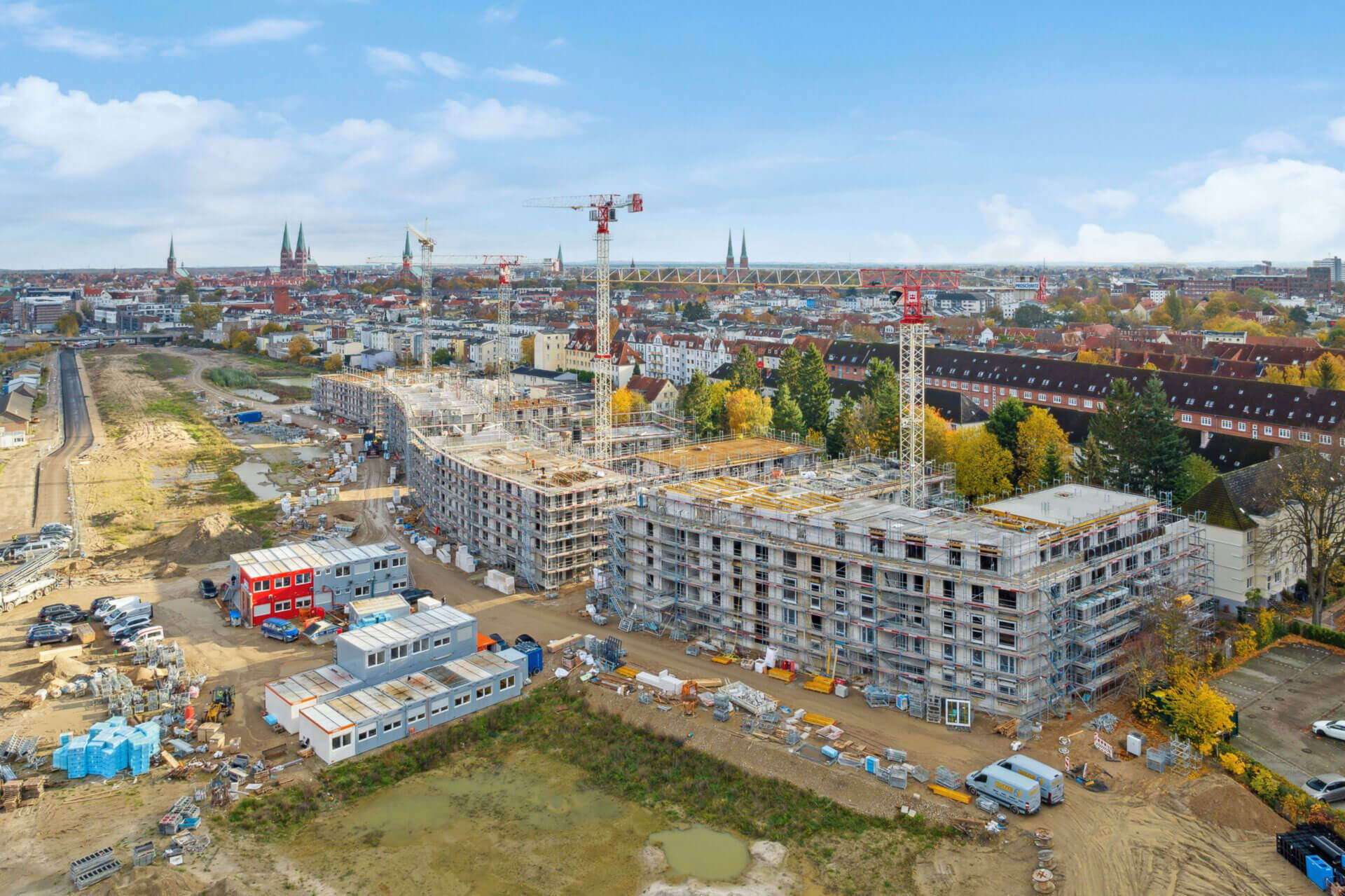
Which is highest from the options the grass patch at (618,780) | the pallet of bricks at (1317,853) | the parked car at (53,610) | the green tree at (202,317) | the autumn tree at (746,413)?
the green tree at (202,317)

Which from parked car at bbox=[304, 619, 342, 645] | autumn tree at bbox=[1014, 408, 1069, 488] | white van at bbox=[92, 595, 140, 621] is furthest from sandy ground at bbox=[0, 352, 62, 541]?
autumn tree at bbox=[1014, 408, 1069, 488]

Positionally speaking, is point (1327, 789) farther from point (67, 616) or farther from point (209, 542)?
point (209, 542)

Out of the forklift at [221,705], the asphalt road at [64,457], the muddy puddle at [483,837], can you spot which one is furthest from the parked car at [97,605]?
the muddy puddle at [483,837]

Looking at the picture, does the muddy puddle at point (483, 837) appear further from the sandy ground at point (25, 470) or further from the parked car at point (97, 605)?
the sandy ground at point (25, 470)

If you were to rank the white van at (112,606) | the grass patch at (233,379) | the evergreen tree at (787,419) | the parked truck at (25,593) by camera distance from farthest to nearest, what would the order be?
the grass patch at (233,379), the evergreen tree at (787,419), the parked truck at (25,593), the white van at (112,606)

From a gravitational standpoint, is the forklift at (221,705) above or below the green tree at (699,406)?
below

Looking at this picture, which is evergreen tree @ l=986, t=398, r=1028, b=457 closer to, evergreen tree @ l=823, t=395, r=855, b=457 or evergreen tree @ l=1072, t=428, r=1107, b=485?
evergreen tree @ l=1072, t=428, r=1107, b=485
